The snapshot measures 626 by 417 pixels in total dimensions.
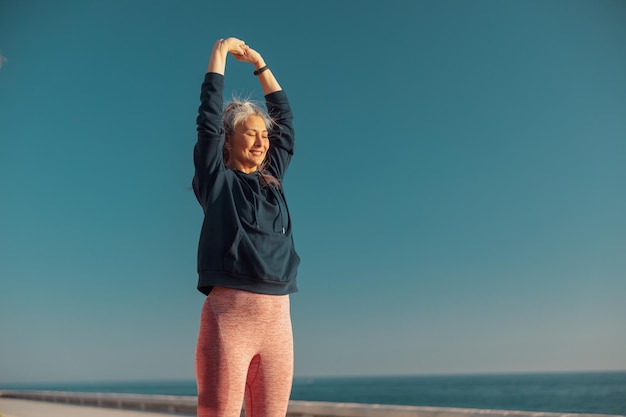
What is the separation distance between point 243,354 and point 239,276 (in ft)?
0.63

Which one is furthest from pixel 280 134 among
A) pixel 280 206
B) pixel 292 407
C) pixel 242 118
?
pixel 292 407

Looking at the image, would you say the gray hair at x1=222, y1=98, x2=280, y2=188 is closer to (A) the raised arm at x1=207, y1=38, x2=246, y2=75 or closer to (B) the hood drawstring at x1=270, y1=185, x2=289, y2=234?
(B) the hood drawstring at x1=270, y1=185, x2=289, y2=234

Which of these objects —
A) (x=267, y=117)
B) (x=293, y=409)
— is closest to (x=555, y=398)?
(x=293, y=409)

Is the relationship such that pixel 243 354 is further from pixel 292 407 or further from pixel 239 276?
pixel 292 407

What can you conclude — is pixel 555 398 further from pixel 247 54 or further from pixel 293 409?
pixel 247 54

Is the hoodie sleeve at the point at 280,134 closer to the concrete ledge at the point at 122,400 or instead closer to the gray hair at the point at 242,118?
the gray hair at the point at 242,118

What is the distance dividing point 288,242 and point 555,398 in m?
61.1

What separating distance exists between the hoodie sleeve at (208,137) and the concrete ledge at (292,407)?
2.98 m

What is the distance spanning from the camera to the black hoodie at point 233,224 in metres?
1.58

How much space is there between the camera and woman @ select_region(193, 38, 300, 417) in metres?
1.52

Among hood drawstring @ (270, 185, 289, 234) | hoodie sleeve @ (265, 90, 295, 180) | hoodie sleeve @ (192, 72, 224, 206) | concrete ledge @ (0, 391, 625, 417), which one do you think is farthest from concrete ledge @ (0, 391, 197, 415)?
hoodie sleeve @ (192, 72, 224, 206)

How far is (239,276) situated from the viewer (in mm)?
1582

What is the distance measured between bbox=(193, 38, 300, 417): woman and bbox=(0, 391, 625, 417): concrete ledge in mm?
2764

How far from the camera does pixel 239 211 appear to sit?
1.66 meters
